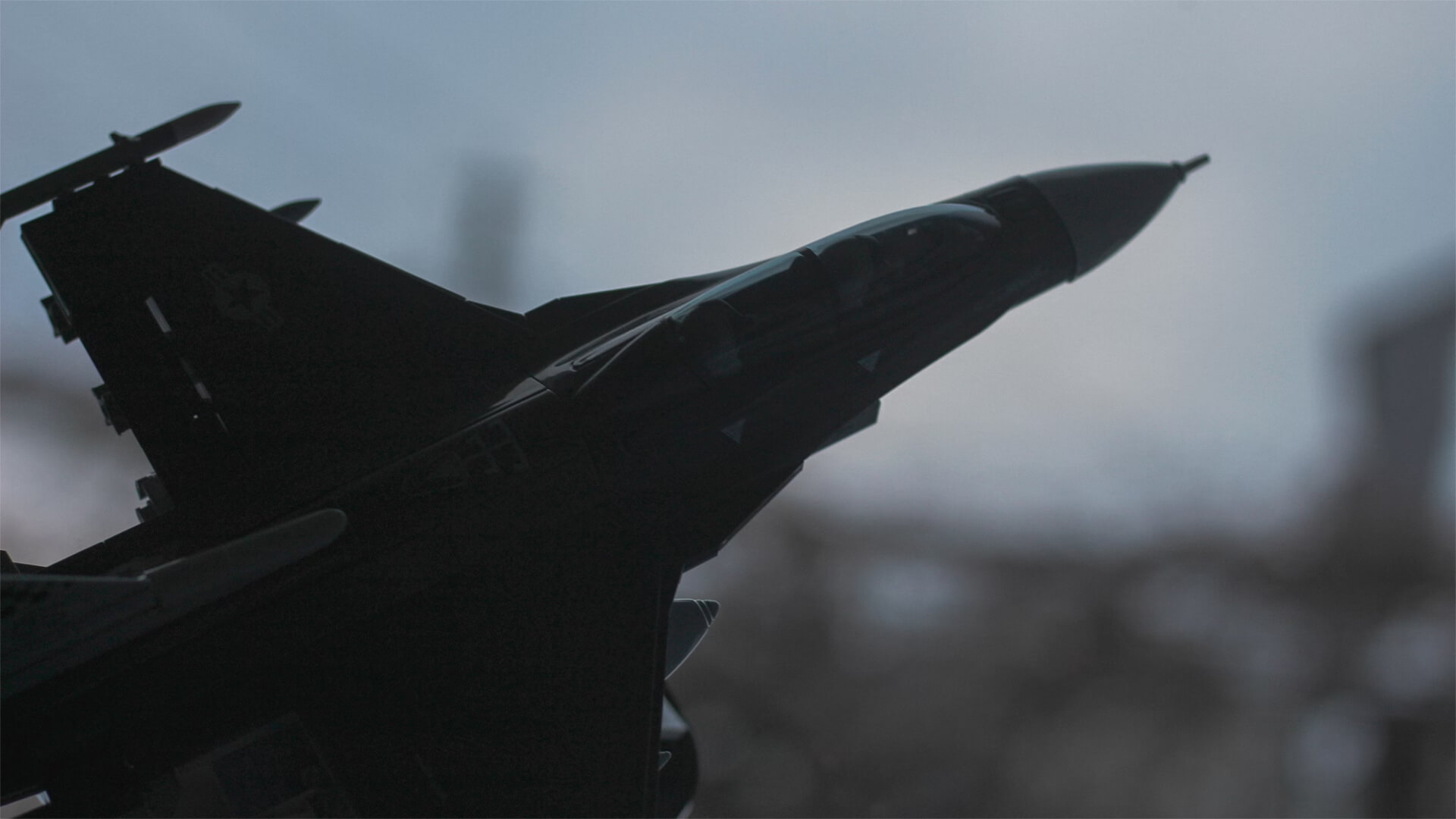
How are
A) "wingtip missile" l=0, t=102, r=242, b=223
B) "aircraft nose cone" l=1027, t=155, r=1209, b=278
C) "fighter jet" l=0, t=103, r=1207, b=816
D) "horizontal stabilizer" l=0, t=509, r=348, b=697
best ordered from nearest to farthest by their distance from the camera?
"horizontal stabilizer" l=0, t=509, r=348, b=697, "fighter jet" l=0, t=103, r=1207, b=816, "wingtip missile" l=0, t=102, r=242, b=223, "aircraft nose cone" l=1027, t=155, r=1209, b=278

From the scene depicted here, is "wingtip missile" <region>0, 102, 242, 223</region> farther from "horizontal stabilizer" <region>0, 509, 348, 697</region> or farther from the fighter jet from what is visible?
"horizontal stabilizer" <region>0, 509, 348, 697</region>

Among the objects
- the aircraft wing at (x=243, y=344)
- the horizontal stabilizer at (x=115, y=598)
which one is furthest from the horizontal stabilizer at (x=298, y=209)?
the horizontal stabilizer at (x=115, y=598)

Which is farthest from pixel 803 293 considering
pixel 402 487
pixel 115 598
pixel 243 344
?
pixel 115 598

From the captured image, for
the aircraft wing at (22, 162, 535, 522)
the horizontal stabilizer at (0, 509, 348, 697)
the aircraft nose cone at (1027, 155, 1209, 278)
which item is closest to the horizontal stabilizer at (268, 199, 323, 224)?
the aircraft wing at (22, 162, 535, 522)

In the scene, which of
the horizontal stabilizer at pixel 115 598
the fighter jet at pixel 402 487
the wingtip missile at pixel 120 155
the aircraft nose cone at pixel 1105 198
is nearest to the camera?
the horizontal stabilizer at pixel 115 598

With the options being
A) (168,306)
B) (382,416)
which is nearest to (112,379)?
(168,306)

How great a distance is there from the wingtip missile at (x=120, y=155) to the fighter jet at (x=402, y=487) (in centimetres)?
2

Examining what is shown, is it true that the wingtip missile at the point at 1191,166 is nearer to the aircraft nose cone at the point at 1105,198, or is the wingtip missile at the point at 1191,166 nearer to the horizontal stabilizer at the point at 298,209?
the aircraft nose cone at the point at 1105,198

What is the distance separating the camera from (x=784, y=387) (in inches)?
268

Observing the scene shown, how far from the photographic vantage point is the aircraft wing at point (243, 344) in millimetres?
6457

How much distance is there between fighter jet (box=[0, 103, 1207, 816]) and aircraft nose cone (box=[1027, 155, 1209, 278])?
1591mm

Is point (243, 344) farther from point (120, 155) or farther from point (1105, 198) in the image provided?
point (1105, 198)

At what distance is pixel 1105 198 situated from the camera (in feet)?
27.5

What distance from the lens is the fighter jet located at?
18.9 feet
